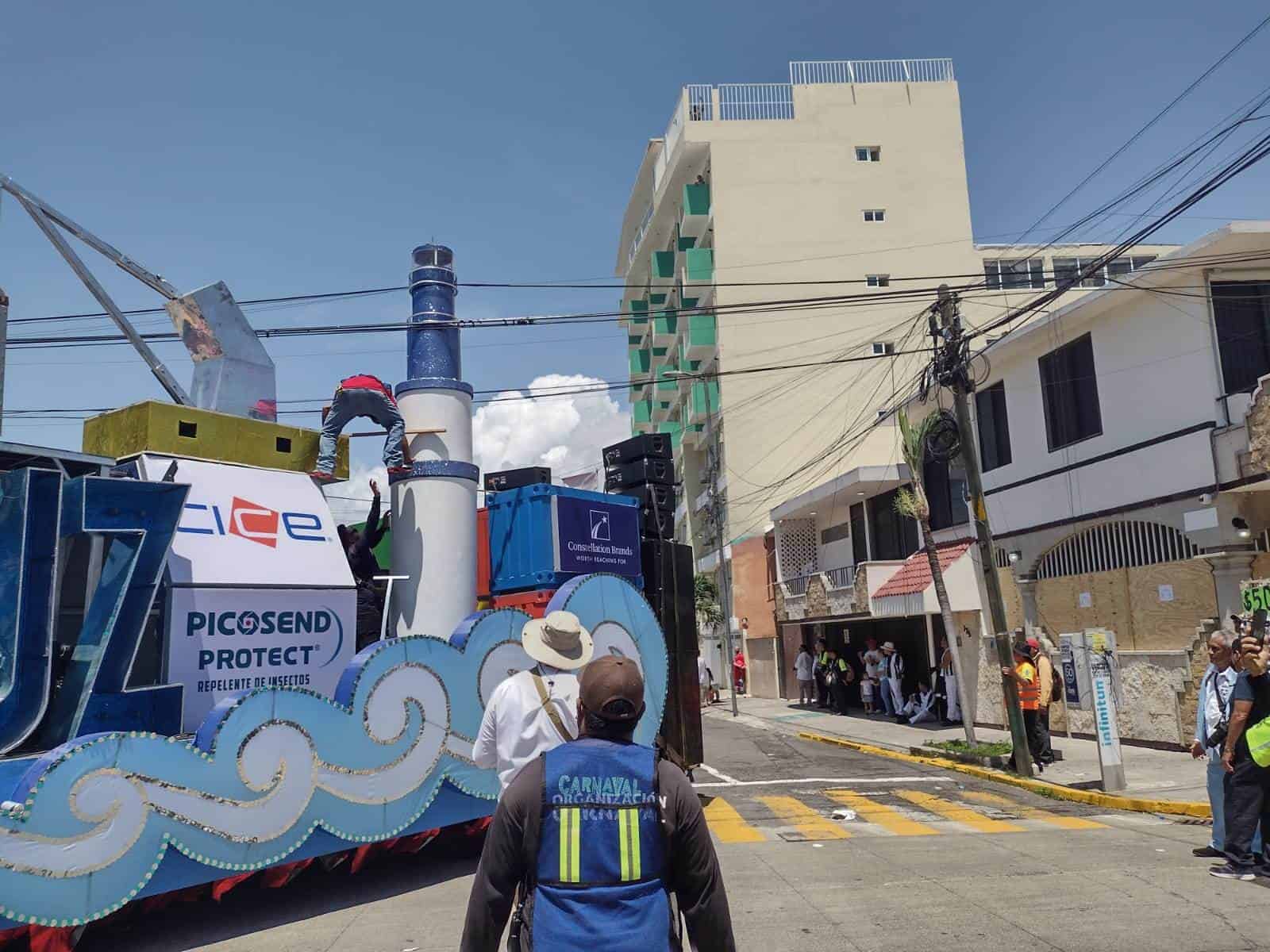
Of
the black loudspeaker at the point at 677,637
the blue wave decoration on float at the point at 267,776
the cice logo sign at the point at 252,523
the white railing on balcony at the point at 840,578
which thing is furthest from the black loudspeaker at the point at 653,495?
the white railing on balcony at the point at 840,578

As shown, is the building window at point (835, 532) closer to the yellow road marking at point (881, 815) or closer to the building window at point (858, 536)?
the building window at point (858, 536)

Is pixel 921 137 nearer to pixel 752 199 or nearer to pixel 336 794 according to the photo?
pixel 752 199

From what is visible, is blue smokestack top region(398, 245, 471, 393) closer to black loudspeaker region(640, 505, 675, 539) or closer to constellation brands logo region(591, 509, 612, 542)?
constellation brands logo region(591, 509, 612, 542)

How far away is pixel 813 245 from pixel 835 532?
16.2 metres

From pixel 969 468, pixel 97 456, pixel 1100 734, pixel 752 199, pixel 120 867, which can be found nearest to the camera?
pixel 120 867

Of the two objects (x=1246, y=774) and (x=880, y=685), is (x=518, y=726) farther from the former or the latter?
(x=880, y=685)

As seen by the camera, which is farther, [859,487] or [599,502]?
[859,487]

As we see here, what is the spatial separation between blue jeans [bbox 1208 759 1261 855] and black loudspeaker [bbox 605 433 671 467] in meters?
6.41

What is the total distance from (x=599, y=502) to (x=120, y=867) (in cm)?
564

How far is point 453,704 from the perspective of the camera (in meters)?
8.07

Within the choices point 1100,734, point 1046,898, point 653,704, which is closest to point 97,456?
point 653,704

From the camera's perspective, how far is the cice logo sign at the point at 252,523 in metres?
7.27

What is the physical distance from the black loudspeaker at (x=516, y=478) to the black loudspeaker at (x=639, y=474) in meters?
1.49

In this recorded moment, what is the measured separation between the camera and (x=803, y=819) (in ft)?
34.7
